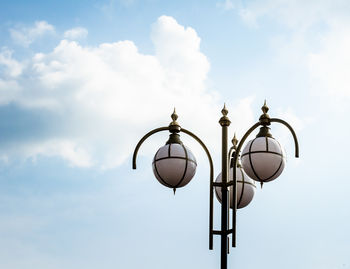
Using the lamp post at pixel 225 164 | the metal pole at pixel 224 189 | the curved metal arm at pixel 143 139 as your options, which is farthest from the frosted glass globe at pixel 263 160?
the curved metal arm at pixel 143 139

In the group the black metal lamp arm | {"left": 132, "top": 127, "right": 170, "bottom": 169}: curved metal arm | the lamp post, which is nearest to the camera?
the lamp post

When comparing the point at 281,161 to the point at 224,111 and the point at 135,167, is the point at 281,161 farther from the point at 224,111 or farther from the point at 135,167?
the point at 135,167

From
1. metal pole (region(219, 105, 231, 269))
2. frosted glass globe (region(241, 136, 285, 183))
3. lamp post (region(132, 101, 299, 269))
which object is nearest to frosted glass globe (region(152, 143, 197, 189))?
lamp post (region(132, 101, 299, 269))

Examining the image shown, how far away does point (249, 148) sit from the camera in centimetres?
888

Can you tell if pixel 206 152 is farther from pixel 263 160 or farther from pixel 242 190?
pixel 242 190

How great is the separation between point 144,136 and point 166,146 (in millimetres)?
589

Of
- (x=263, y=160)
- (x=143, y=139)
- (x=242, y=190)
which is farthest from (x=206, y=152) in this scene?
(x=242, y=190)

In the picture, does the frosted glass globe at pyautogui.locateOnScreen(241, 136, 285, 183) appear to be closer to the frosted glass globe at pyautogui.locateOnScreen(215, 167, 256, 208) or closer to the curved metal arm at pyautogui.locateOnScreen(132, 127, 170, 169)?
the frosted glass globe at pyautogui.locateOnScreen(215, 167, 256, 208)

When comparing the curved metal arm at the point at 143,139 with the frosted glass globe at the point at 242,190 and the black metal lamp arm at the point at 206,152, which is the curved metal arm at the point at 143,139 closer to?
the black metal lamp arm at the point at 206,152

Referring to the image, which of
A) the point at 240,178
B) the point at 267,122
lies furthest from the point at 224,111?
the point at 240,178

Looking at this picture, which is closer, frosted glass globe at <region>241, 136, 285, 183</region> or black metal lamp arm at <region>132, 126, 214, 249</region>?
frosted glass globe at <region>241, 136, 285, 183</region>

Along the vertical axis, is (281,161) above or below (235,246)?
above

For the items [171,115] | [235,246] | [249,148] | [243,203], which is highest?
[171,115]

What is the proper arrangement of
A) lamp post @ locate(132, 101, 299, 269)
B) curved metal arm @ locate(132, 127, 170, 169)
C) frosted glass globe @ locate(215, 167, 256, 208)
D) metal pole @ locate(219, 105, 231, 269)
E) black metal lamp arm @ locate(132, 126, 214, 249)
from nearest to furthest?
1. metal pole @ locate(219, 105, 231, 269)
2. lamp post @ locate(132, 101, 299, 269)
3. black metal lamp arm @ locate(132, 126, 214, 249)
4. curved metal arm @ locate(132, 127, 170, 169)
5. frosted glass globe @ locate(215, 167, 256, 208)
